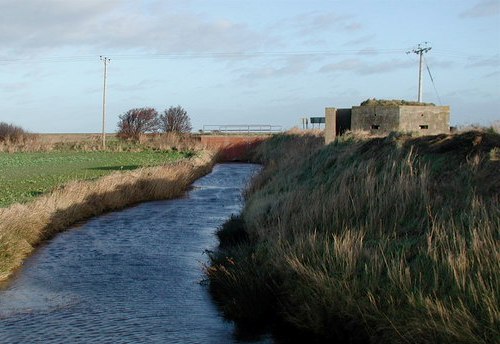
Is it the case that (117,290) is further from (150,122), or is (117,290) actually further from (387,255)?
(150,122)

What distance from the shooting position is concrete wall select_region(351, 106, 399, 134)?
24250mm

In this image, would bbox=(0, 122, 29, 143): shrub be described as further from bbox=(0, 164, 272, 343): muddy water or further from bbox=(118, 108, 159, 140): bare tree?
bbox=(0, 164, 272, 343): muddy water

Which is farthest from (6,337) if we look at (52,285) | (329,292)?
(329,292)

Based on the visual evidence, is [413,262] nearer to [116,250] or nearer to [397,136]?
[397,136]

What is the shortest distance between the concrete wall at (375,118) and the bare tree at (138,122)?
191ft

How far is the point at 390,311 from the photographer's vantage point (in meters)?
7.86

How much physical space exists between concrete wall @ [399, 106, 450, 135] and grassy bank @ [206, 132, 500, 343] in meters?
8.96

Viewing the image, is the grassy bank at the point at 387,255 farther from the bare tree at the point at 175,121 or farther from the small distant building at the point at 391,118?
the bare tree at the point at 175,121

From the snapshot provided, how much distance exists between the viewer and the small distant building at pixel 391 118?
23766 mm

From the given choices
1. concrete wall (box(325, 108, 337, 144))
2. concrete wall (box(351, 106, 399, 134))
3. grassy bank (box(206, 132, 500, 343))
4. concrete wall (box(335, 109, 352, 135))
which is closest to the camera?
grassy bank (box(206, 132, 500, 343))

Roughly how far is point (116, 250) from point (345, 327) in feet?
30.3

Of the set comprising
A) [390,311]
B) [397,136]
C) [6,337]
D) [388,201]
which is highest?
[397,136]

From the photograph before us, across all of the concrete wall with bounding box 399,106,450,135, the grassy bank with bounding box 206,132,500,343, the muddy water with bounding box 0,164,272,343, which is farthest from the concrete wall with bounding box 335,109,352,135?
the grassy bank with bounding box 206,132,500,343

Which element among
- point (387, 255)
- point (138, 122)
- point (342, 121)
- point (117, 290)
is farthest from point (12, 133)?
point (387, 255)
